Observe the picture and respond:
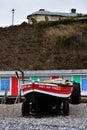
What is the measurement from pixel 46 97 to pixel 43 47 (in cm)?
3963

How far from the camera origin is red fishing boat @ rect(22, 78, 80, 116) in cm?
2809

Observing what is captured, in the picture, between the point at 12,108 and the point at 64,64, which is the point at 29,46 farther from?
the point at 12,108

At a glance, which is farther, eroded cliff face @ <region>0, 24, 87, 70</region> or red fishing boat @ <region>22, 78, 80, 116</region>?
eroded cliff face @ <region>0, 24, 87, 70</region>

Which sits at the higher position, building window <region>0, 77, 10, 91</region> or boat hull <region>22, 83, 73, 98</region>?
boat hull <region>22, 83, 73, 98</region>

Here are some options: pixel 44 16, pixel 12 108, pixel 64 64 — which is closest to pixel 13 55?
pixel 64 64

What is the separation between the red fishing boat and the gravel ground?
69cm

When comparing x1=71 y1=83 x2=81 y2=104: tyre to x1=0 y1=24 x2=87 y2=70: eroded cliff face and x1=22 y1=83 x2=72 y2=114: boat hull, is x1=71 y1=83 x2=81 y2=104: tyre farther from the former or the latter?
x1=0 y1=24 x2=87 y2=70: eroded cliff face

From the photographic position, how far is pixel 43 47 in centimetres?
6762

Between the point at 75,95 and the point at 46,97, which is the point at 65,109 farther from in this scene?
the point at 75,95

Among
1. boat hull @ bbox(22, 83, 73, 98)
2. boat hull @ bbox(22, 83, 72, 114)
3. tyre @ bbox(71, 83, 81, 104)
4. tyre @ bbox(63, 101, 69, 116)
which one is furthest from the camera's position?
tyre @ bbox(71, 83, 81, 104)

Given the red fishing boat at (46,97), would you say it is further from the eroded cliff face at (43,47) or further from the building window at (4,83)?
the eroded cliff face at (43,47)

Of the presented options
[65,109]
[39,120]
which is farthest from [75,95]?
[39,120]

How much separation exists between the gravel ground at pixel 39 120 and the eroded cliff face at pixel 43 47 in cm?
2684

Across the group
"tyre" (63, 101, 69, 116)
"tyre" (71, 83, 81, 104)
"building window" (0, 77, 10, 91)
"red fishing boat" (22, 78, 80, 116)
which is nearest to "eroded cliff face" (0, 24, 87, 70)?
"building window" (0, 77, 10, 91)
